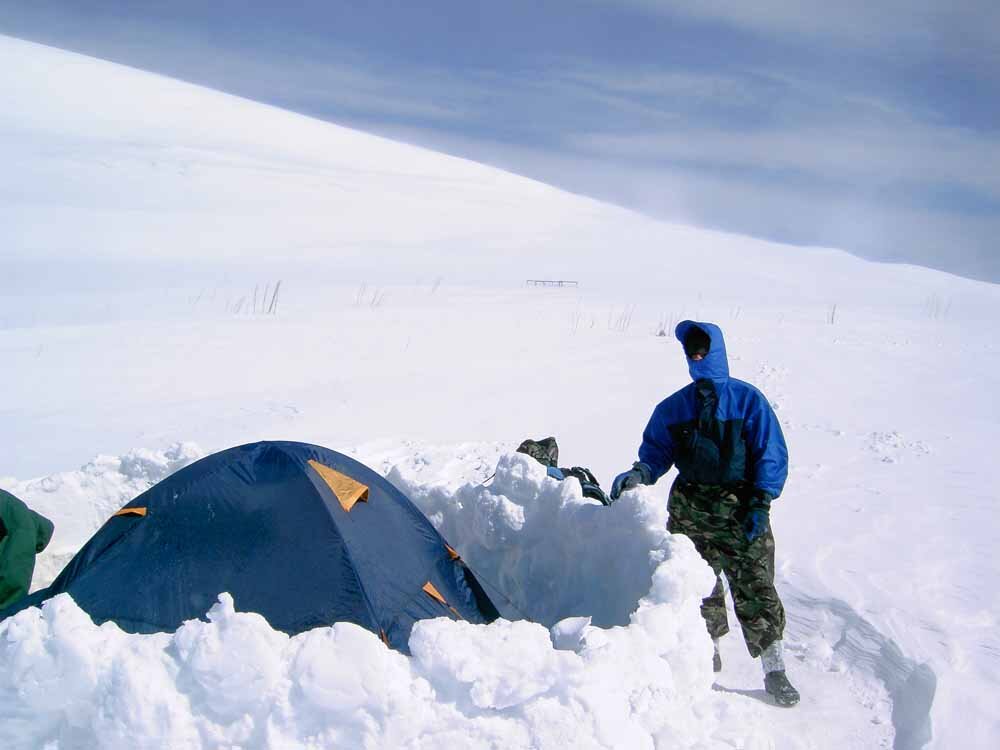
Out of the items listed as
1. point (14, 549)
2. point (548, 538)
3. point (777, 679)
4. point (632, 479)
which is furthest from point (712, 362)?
point (14, 549)

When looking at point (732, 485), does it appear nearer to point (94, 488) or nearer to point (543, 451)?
point (543, 451)

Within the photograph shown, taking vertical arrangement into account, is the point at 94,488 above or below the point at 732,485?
below

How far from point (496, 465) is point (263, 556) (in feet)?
9.46

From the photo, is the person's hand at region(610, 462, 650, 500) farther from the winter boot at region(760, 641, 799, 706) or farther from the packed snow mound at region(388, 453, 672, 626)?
the winter boot at region(760, 641, 799, 706)

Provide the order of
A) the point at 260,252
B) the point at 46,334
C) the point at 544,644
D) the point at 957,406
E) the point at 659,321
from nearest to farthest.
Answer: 1. the point at 544,644
2. the point at 957,406
3. the point at 46,334
4. the point at 659,321
5. the point at 260,252

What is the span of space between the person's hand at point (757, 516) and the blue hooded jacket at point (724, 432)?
0.14ft

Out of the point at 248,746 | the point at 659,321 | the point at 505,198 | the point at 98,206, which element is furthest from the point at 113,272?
the point at 505,198

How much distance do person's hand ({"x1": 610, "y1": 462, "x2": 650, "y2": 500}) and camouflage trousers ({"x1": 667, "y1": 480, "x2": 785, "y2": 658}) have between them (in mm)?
197

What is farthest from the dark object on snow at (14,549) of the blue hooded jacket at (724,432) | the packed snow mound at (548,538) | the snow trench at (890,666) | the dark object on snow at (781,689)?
the snow trench at (890,666)

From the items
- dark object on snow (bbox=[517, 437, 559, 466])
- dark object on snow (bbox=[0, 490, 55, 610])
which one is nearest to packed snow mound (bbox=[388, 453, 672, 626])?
dark object on snow (bbox=[517, 437, 559, 466])

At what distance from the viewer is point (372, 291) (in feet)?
63.6

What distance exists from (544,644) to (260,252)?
80.0 ft

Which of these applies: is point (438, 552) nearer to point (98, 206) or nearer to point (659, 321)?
point (659, 321)

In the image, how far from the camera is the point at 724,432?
407 cm
